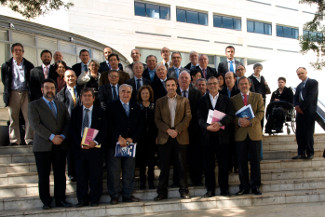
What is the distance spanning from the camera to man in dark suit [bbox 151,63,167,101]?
6434 mm

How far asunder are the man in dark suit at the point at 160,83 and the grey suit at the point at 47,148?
6.06 feet

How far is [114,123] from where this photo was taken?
5641 mm

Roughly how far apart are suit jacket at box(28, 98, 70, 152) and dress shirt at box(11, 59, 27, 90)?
179 cm

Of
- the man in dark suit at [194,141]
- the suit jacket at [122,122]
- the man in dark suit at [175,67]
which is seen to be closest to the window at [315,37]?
the man in dark suit at [175,67]

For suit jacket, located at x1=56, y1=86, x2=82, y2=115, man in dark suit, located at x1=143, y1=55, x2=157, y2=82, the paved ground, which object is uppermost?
man in dark suit, located at x1=143, y1=55, x2=157, y2=82

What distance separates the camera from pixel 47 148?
5.21 m

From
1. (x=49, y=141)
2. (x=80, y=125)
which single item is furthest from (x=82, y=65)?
(x=49, y=141)

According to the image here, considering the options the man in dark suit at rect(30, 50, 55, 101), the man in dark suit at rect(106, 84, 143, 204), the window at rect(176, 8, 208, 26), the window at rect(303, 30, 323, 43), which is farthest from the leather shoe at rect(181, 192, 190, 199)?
the window at rect(176, 8, 208, 26)

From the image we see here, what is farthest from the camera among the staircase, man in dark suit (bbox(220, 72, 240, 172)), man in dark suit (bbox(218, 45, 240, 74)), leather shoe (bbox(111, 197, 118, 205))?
man in dark suit (bbox(218, 45, 240, 74))

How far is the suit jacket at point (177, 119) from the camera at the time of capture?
5.70m

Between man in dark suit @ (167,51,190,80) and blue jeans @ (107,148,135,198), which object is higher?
man in dark suit @ (167,51,190,80)

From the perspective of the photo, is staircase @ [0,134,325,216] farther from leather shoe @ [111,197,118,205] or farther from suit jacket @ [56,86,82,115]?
suit jacket @ [56,86,82,115]

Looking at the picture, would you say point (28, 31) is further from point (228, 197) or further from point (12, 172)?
point (228, 197)

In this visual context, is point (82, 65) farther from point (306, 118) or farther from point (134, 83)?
point (306, 118)
